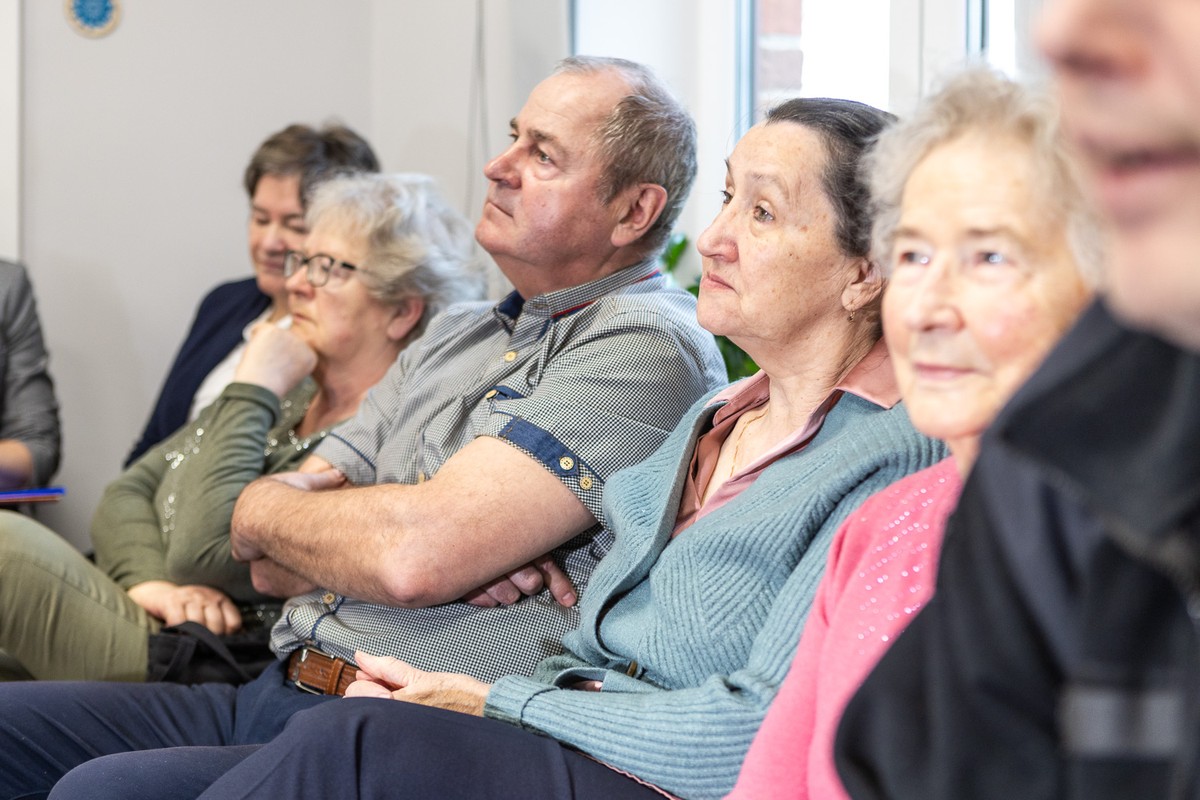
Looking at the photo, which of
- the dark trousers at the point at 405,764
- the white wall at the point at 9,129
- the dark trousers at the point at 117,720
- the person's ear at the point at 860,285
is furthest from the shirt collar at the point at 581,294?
the white wall at the point at 9,129

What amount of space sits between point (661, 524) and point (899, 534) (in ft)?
1.56

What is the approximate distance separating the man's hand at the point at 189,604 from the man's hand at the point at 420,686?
0.67 m

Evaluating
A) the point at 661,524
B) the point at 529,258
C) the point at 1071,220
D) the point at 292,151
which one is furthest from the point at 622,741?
the point at 292,151

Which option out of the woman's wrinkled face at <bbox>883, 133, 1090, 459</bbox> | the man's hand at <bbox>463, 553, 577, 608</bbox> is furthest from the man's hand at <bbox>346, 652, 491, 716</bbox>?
the woman's wrinkled face at <bbox>883, 133, 1090, 459</bbox>

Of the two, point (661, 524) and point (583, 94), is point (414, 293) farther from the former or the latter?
point (661, 524)

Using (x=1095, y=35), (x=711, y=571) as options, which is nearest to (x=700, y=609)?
(x=711, y=571)

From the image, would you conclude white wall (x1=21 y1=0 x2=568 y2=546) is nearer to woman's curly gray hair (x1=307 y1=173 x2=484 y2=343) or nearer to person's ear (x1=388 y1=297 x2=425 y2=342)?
woman's curly gray hair (x1=307 y1=173 x2=484 y2=343)

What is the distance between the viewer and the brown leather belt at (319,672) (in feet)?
5.73

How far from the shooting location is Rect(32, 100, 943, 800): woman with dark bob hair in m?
1.21

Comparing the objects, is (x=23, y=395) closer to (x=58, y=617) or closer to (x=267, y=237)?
(x=267, y=237)

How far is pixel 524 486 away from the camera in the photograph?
5.29 ft

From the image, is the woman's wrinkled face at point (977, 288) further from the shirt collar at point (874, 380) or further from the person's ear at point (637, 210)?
the person's ear at point (637, 210)

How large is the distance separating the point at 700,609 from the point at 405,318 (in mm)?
1237

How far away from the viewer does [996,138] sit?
922mm
